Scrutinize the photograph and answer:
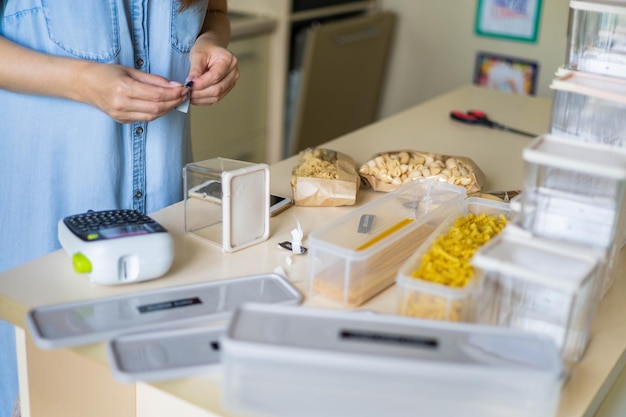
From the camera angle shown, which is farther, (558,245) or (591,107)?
(591,107)

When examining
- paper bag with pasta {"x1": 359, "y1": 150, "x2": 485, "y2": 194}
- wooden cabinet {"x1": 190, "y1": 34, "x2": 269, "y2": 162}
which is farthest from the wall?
paper bag with pasta {"x1": 359, "y1": 150, "x2": 485, "y2": 194}

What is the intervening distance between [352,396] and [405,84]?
2626 millimetres

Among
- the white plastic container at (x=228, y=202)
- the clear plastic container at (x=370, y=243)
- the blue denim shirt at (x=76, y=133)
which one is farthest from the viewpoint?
the blue denim shirt at (x=76, y=133)

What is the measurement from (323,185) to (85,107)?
0.38 metres

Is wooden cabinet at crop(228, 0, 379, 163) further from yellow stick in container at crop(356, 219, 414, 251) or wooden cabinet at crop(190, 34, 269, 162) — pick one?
yellow stick in container at crop(356, 219, 414, 251)

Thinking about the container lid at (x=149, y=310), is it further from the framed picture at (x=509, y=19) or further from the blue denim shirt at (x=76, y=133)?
the framed picture at (x=509, y=19)

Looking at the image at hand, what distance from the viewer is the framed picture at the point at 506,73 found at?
9.38 ft

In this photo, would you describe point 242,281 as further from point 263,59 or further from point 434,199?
point 263,59

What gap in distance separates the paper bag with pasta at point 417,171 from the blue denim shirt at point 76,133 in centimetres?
36

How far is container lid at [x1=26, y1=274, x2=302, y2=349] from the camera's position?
2.63 feet

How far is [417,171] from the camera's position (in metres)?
1.22

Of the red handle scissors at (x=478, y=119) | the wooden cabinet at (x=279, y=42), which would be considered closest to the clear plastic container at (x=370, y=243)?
the red handle scissors at (x=478, y=119)

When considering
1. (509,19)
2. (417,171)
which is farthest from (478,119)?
(509,19)

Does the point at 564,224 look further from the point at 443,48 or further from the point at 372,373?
the point at 443,48
